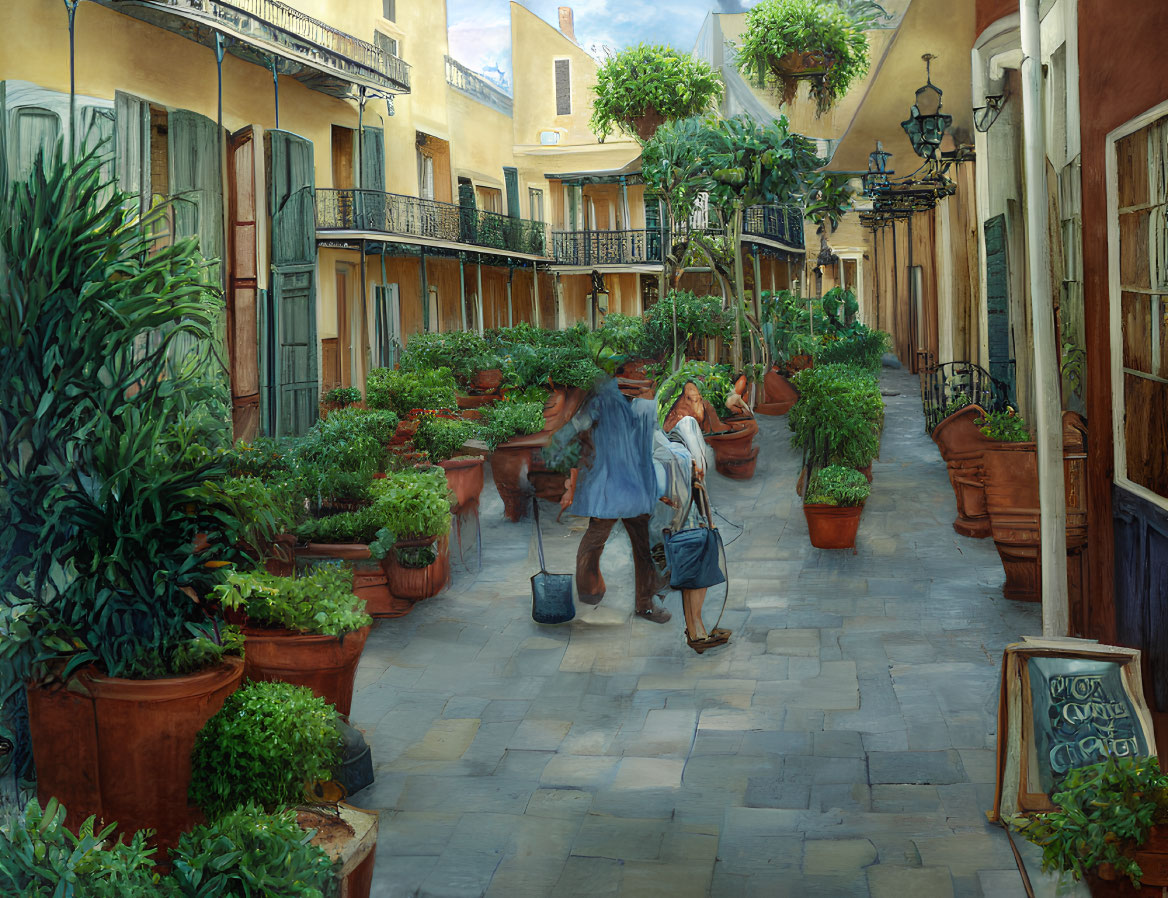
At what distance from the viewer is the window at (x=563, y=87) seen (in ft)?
28.8

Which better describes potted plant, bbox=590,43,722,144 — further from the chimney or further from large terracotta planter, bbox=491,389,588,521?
large terracotta planter, bbox=491,389,588,521

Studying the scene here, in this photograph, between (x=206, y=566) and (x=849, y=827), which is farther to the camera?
(x=849, y=827)

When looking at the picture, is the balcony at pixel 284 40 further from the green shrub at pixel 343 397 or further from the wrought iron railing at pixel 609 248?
the wrought iron railing at pixel 609 248

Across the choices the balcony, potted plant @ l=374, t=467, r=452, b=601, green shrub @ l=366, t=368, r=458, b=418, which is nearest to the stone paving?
potted plant @ l=374, t=467, r=452, b=601

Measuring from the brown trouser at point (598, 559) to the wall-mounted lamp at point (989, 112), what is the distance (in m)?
3.58

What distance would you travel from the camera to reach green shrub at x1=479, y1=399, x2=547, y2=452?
8.27 metres

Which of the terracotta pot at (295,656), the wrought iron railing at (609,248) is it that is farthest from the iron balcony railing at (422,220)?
the terracotta pot at (295,656)

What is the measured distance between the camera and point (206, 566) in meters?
3.30

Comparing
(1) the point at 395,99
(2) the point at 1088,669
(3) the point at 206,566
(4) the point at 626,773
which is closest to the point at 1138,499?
(2) the point at 1088,669

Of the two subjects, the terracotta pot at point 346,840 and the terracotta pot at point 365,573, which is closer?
the terracotta pot at point 346,840

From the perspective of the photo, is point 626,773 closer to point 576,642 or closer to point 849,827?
point 849,827

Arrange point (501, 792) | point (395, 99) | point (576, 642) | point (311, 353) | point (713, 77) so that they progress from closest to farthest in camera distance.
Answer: point (501, 792) → point (576, 642) → point (713, 77) → point (311, 353) → point (395, 99)

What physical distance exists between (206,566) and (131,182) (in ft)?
13.7

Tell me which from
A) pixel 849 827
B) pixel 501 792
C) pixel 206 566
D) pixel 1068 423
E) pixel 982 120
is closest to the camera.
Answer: pixel 206 566
